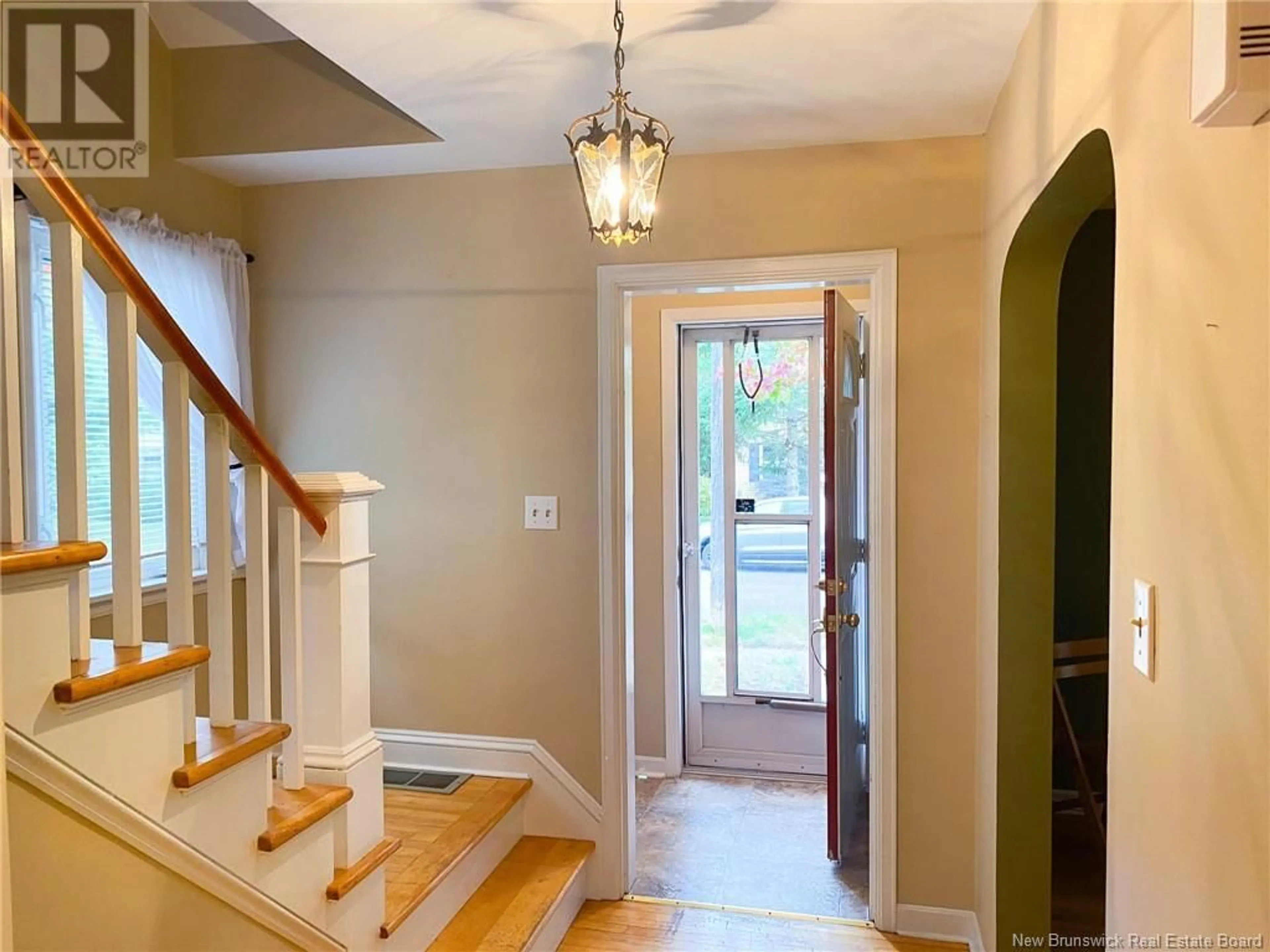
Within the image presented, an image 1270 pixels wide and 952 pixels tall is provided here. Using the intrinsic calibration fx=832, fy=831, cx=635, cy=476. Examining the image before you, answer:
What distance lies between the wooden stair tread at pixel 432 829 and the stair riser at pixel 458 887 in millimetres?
29

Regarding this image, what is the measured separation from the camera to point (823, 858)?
3.03 meters

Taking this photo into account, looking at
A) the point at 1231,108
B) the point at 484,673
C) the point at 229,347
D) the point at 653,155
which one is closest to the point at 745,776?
the point at 484,673

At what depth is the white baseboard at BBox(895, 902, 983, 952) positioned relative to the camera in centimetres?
250

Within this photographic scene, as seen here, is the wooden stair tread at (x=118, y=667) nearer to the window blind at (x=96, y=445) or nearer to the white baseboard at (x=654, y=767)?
the window blind at (x=96, y=445)

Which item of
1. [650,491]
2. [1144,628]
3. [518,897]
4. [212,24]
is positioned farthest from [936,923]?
[212,24]

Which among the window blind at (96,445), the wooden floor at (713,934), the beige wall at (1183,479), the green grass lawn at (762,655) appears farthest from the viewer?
the green grass lawn at (762,655)

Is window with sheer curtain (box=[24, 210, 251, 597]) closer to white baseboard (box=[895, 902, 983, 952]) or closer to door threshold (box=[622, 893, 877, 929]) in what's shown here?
door threshold (box=[622, 893, 877, 929])

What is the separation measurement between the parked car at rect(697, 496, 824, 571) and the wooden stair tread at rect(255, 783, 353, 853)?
2.31 m

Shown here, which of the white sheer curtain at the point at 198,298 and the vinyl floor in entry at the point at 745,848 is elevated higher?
the white sheer curtain at the point at 198,298

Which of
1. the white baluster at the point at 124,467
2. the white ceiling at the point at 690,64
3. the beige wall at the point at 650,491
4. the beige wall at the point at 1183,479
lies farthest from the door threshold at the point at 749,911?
the white ceiling at the point at 690,64

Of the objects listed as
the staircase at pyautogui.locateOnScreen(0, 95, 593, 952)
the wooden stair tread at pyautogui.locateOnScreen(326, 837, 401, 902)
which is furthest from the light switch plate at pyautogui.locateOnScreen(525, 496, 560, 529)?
the wooden stair tread at pyautogui.locateOnScreen(326, 837, 401, 902)

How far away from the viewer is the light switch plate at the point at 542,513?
280 centimetres

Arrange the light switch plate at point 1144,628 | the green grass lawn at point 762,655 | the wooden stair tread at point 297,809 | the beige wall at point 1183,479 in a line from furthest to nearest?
the green grass lawn at point 762,655
the wooden stair tread at point 297,809
the light switch plate at point 1144,628
the beige wall at point 1183,479

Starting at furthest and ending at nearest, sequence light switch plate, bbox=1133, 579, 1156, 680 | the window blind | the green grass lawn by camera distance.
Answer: the green grass lawn
the window blind
light switch plate, bbox=1133, 579, 1156, 680
